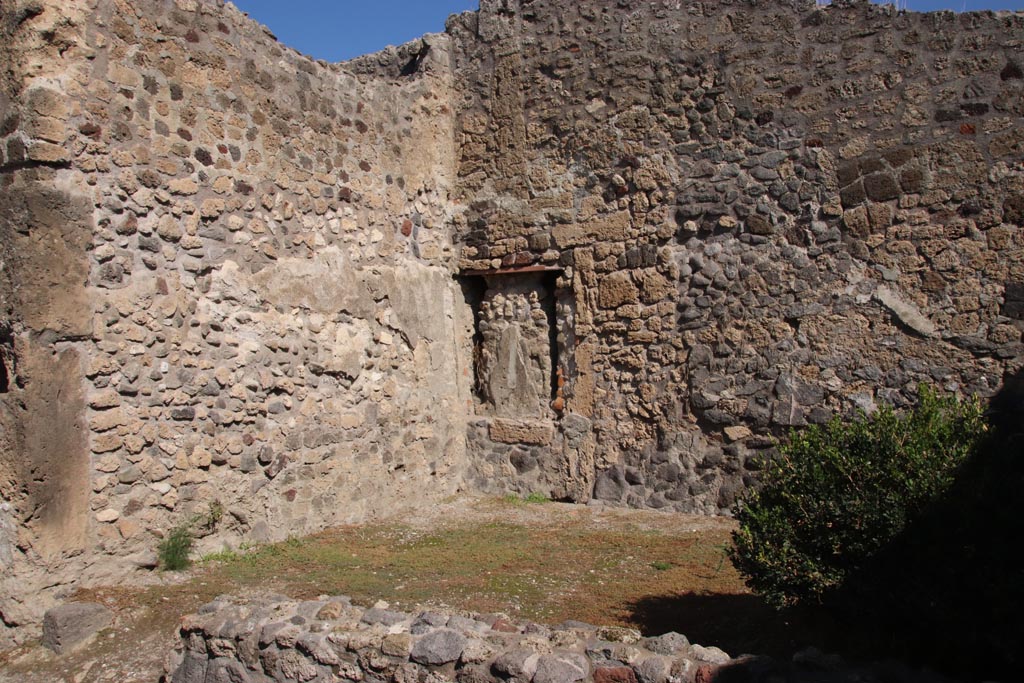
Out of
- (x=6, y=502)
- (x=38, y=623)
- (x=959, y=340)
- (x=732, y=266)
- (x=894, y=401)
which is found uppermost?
(x=732, y=266)

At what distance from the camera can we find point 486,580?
18.1ft

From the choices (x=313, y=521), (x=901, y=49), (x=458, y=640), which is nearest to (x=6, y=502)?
(x=313, y=521)

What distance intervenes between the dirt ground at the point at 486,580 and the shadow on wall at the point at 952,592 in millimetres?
483

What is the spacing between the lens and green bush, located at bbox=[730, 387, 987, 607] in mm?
3809

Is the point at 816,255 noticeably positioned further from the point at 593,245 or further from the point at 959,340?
the point at 593,245

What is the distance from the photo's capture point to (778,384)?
681 centimetres

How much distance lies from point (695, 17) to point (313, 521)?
5169mm

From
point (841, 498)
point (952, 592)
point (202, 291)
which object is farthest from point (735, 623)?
point (202, 291)

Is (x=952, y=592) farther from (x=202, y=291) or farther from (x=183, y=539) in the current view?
(x=202, y=291)

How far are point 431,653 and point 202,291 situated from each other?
10.7 feet

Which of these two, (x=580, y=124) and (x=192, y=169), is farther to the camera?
(x=580, y=124)

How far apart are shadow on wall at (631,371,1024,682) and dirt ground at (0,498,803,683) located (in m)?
0.48

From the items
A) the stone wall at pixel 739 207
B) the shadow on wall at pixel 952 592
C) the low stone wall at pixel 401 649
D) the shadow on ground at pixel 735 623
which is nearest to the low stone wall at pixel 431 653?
the low stone wall at pixel 401 649

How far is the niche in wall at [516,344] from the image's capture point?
Answer: 802 centimetres
